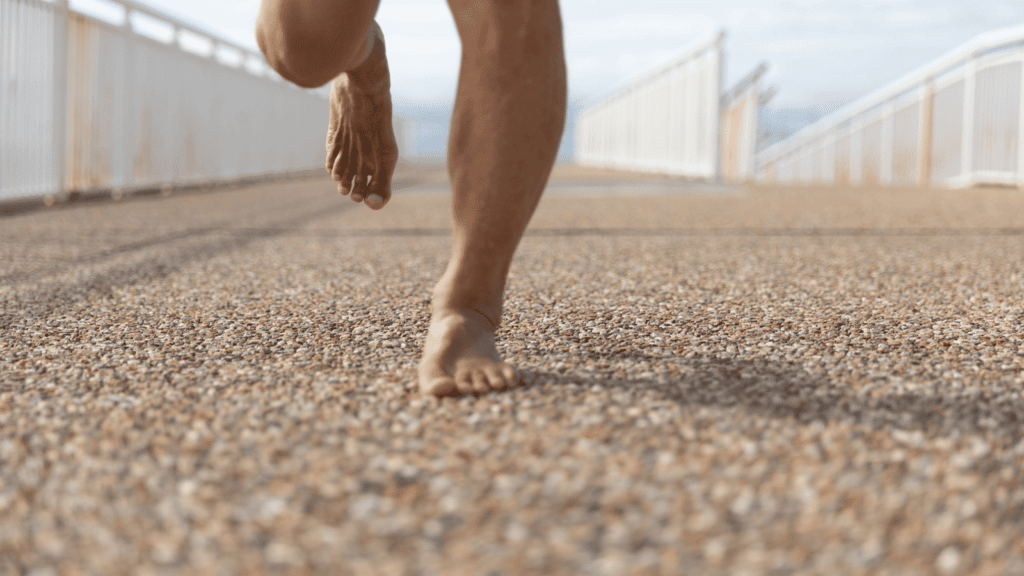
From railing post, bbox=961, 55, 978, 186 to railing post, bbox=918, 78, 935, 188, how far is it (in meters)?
1.09

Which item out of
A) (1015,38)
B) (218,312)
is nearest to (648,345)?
(218,312)

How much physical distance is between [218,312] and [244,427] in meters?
1.07

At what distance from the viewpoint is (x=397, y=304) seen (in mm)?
2396

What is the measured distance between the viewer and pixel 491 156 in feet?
4.91

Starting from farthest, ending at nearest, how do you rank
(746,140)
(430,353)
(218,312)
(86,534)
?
1. (746,140)
2. (218,312)
3. (430,353)
4. (86,534)

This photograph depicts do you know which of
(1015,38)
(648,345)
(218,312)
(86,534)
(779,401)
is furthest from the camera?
(1015,38)

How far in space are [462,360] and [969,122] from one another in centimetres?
1019

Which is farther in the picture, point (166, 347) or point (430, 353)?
point (166, 347)

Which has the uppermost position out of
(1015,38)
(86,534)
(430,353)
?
(1015,38)

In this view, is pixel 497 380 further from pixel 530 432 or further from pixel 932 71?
pixel 932 71

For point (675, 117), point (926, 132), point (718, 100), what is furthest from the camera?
point (675, 117)

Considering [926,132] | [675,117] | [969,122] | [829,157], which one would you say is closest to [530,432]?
[969,122]

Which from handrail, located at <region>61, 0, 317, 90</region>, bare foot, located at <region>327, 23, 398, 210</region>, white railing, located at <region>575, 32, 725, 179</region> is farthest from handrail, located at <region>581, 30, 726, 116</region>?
bare foot, located at <region>327, 23, 398, 210</region>

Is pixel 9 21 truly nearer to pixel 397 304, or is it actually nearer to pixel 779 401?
pixel 397 304
